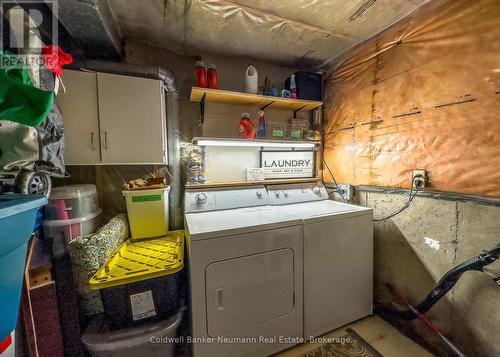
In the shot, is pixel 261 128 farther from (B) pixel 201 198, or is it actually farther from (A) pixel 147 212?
(A) pixel 147 212

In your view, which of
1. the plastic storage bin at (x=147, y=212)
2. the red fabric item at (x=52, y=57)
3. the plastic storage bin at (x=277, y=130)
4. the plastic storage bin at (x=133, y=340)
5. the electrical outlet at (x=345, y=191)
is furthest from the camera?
the plastic storage bin at (x=277, y=130)

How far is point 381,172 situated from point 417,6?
1250 millimetres

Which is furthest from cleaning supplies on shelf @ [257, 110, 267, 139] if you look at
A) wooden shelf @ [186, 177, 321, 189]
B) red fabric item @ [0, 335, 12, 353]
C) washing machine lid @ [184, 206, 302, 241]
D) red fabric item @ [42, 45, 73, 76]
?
red fabric item @ [0, 335, 12, 353]

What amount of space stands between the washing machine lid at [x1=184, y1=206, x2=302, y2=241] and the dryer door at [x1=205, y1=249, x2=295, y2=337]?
18 centimetres

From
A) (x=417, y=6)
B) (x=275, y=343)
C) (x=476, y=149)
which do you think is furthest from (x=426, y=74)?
(x=275, y=343)

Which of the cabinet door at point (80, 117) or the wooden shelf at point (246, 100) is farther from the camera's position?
the wooden shelf at point (246, 100)

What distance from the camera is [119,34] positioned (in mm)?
1672

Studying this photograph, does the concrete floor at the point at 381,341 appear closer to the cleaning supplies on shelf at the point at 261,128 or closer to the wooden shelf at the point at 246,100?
the cleaning supplies on shelf at the point at 261,128

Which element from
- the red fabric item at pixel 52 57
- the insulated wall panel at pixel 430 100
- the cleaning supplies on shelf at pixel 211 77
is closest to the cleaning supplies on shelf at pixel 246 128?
the cleaning supplies on shelf at pixel 211 77

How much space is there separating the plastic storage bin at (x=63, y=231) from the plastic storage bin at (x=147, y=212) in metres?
0.29

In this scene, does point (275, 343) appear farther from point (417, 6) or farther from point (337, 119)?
point (417, 6)

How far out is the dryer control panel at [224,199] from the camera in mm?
1680

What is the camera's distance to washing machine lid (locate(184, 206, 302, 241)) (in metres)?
1.22

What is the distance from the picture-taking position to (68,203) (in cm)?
135
